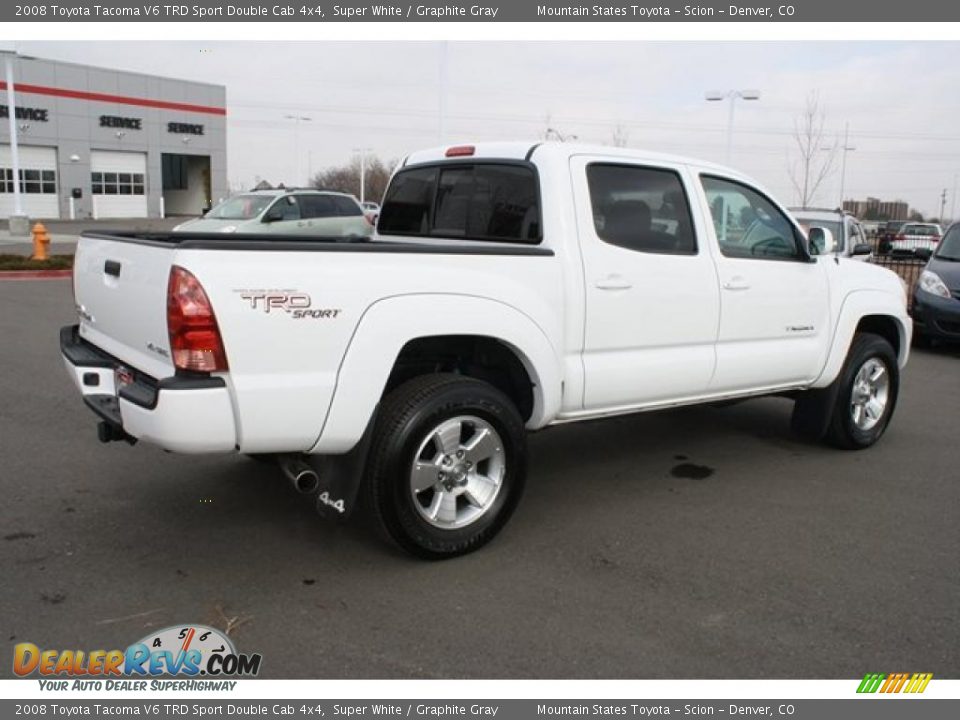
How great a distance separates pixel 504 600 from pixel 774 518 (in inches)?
75.2

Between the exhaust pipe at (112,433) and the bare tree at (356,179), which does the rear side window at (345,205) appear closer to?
the exhaust pipe at (112,433)

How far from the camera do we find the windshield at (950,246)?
11656 millimetres

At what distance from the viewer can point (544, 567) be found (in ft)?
13.1

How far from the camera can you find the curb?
15305mm

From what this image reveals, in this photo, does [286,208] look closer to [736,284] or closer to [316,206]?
[316,206]

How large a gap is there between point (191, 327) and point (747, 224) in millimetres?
3664

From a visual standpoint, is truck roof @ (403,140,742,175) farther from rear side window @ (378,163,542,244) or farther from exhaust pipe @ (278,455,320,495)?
exhaust pipe @ (278,455,320,495)

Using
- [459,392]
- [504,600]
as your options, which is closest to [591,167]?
[459,392]

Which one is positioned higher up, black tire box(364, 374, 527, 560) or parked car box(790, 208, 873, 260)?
parked car box(790, 208, 873, 260)

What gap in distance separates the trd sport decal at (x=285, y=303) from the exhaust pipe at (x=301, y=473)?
31.1 inches

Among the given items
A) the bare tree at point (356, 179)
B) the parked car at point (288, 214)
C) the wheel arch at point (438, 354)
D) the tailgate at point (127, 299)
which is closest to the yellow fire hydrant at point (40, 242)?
the parked car at point (288, 214)

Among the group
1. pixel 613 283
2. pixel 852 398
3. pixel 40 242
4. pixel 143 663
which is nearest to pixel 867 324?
pixel 852 398

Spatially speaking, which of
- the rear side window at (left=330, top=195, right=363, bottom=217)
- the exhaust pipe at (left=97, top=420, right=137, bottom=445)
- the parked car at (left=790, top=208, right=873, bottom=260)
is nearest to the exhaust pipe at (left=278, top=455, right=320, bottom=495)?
the exhaust pipe at (left=97, top=420, right=137, bottom=445)

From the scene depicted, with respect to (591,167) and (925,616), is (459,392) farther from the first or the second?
(925,616)
